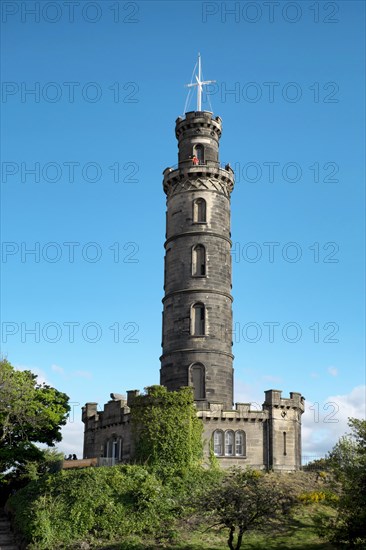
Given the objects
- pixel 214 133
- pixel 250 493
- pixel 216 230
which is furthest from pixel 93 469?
pixel 214 133

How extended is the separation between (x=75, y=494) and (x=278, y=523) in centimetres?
1111

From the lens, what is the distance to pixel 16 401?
165ft

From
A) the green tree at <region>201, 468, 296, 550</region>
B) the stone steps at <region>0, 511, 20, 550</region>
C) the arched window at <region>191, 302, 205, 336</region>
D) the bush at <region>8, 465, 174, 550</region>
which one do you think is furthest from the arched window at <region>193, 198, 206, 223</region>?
the stone steps at <region>0, 511, 20, 550</region>

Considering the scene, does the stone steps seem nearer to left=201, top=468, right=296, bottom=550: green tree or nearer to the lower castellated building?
the lower castellated building

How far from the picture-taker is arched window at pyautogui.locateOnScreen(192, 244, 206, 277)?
54.2 metres

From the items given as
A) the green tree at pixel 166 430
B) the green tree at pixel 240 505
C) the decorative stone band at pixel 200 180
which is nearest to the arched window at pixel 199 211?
the decorative stone band at pixel 200 180

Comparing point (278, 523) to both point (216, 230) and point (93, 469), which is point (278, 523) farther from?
point (216, 230)

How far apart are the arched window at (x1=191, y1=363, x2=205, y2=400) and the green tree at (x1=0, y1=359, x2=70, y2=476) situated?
10.7m

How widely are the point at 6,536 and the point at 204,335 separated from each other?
19.1m

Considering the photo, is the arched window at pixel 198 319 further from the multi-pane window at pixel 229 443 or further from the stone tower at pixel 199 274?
the multi-pane window at pixel 229 443

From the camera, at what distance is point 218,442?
4781 centimetres

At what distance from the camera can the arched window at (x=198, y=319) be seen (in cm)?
5297

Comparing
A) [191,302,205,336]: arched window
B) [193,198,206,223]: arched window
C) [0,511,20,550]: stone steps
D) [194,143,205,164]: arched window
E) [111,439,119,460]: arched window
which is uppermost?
[194,143,205,164]: arched window

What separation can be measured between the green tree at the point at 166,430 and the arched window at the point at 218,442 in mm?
1370
